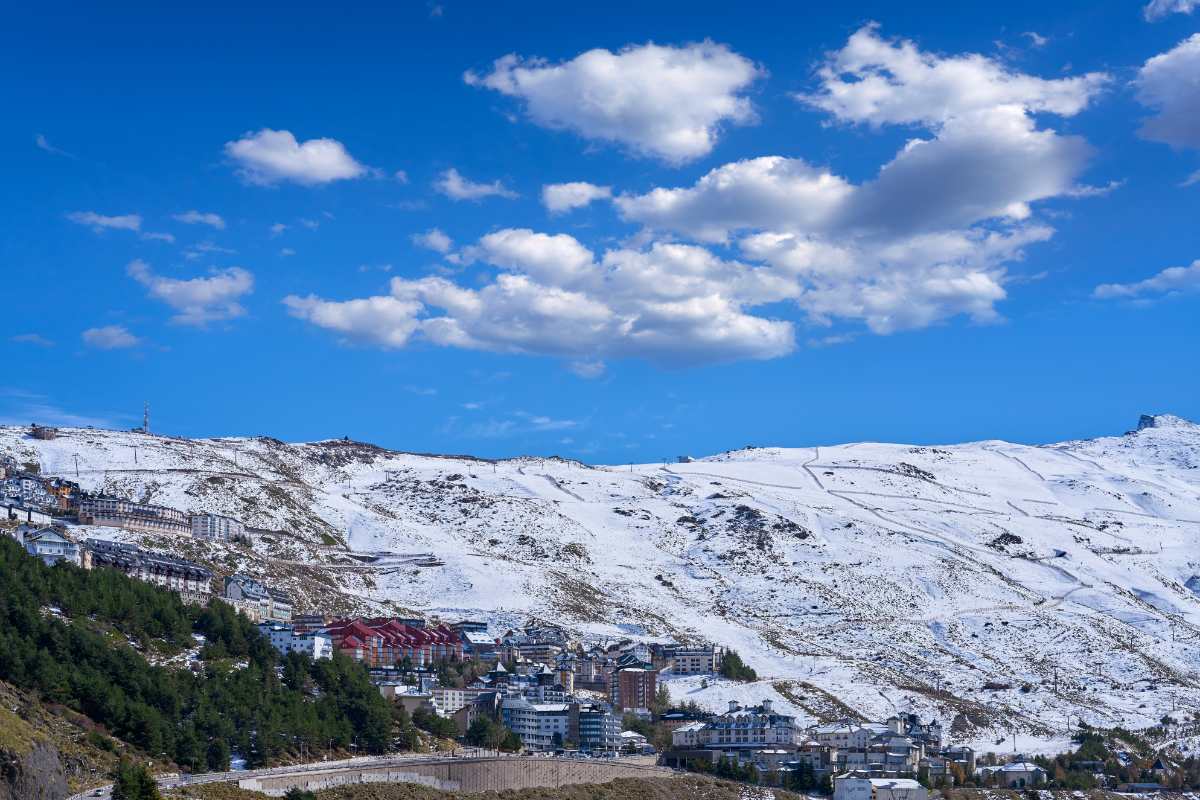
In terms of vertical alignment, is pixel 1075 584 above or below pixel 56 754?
above

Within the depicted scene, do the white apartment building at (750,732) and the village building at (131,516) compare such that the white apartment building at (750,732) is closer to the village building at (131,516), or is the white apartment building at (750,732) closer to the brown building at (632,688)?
the brown building at (632,688)

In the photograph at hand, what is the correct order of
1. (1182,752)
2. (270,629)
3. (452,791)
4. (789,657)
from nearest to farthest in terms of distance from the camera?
(452,791)
(270,629)
(1182,752)
(789,657)

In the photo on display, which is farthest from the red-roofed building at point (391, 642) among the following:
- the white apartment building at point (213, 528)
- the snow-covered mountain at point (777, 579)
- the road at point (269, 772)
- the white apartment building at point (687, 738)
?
the white apartment building at point (213, 528)

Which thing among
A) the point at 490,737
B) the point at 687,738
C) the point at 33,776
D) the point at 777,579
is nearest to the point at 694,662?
the point at 687,738

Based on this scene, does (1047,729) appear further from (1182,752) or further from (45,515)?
(45,515)

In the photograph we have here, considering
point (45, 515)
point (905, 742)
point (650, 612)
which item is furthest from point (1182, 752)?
point (45, 515)

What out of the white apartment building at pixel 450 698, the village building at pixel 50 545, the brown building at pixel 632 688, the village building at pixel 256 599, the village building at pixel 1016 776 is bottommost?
the village building at pixel 1016 776

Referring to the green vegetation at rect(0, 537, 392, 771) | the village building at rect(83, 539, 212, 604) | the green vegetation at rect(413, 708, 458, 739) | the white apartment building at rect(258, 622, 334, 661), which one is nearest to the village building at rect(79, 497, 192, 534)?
the village building at rect(83, 539, 212, 604)
